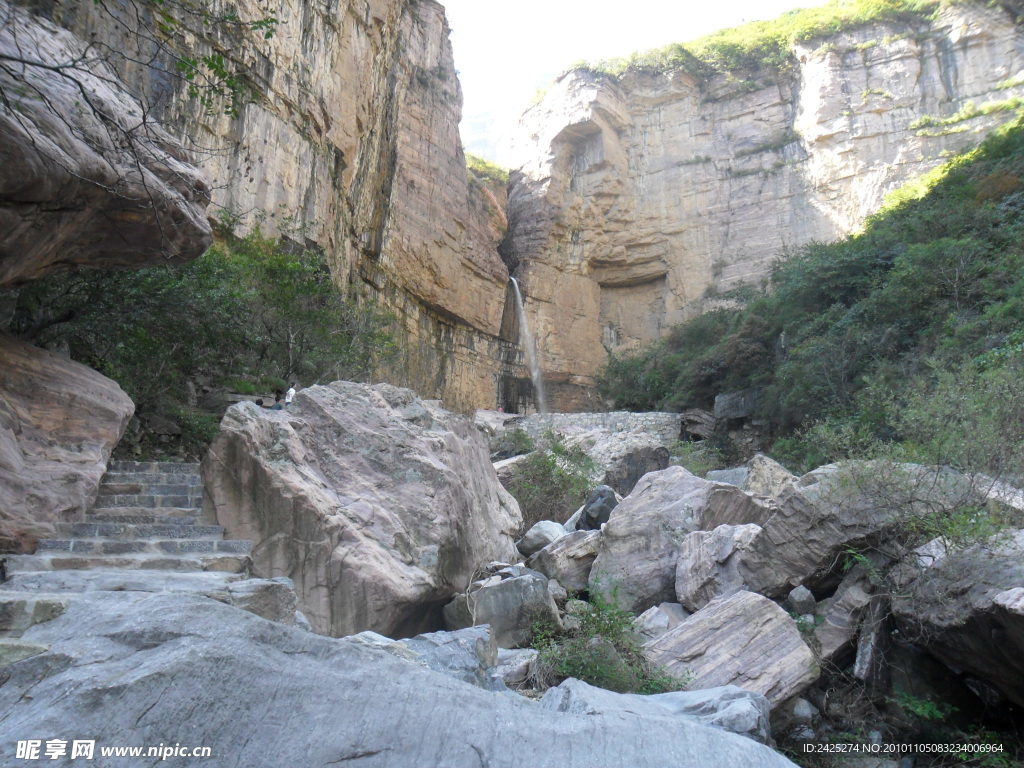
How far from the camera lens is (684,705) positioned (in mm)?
4297

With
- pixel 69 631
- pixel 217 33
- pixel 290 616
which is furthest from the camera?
pixel 217 33

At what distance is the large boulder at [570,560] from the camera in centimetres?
756

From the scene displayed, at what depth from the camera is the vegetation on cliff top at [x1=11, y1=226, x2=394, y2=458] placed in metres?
7.92

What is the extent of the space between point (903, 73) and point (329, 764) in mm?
32578

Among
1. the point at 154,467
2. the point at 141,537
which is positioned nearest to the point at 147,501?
the point at 141,537

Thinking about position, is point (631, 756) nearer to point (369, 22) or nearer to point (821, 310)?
point (821, 310)

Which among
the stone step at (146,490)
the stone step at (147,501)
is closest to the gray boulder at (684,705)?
the stone step at (147,501)

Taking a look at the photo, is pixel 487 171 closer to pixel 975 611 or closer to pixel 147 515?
pixel 147 515

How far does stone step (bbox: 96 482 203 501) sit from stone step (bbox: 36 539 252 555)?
1216 mm

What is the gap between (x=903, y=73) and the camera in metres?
28.4

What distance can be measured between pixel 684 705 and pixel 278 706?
2395 millimetres

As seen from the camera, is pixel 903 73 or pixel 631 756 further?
pixel 903 73

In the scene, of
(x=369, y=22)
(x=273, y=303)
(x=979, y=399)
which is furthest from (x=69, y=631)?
(x=369, y=22)

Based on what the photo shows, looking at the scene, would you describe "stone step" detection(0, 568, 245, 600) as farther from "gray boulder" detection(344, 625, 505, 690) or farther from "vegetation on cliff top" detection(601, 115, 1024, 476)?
"vegetation on cliff top" detection(601, 115, 1024, 476)
